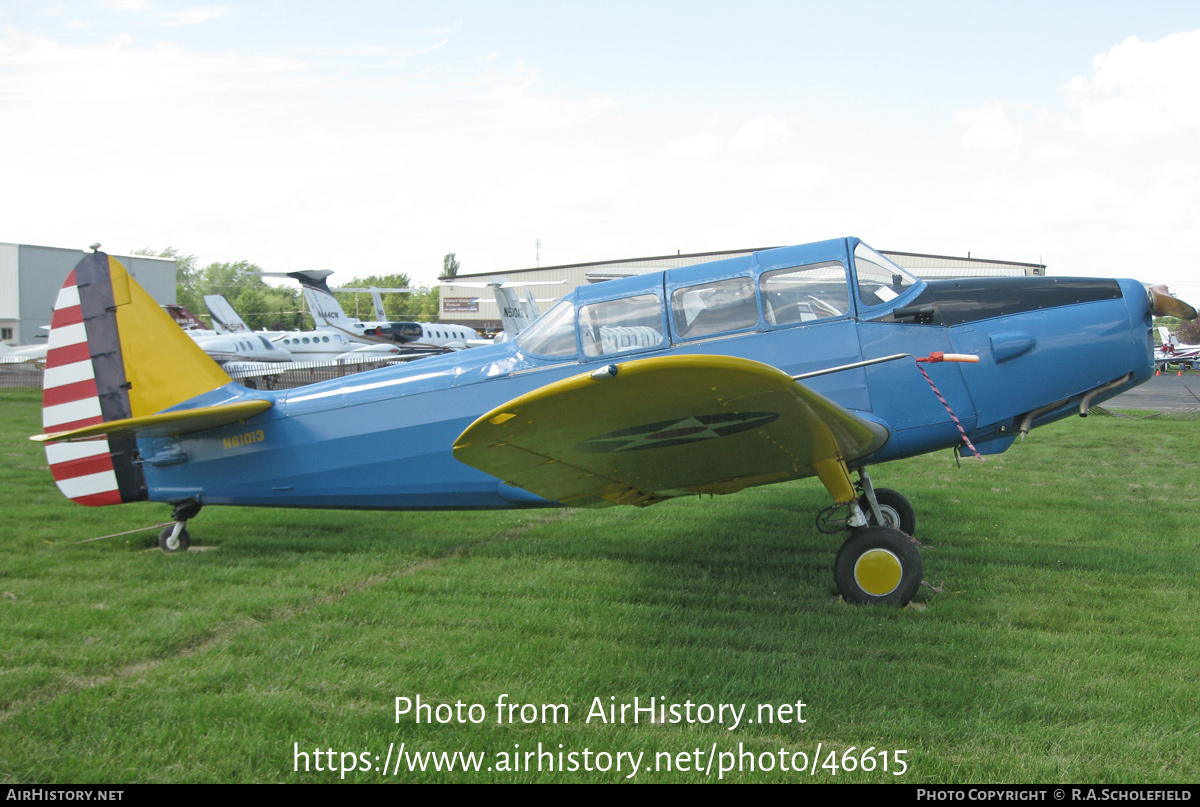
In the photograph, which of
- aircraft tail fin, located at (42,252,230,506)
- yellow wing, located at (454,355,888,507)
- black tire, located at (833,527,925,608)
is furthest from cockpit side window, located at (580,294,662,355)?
aircraft tail fin, located at (42,252,230,506)

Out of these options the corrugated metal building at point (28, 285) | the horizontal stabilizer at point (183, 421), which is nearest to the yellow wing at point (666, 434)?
the horizontal stabilizer at point (183, 421)

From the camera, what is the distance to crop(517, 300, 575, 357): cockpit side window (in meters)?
5.36

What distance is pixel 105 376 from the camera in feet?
21.0

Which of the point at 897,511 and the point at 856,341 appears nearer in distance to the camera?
the point at 856,341

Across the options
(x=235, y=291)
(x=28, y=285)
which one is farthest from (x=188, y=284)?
(x=28, y=285)

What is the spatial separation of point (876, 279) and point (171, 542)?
19.1 ft

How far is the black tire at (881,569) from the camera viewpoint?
4758 mm

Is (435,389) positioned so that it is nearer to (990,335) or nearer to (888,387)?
(888,387)

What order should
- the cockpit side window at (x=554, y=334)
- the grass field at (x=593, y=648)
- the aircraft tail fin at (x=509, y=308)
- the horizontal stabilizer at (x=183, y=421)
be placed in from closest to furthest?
1. the grass field at (x=593, y=648)
2. the cockpit side window at (x=554, y=334)
3. the horizontal stabilizer at (x=183, y=421)
4. the aircraft tail fin at (x=509, y=308)

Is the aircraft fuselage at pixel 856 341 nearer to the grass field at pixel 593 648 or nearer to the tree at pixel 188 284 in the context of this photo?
the grass field at pixel 593 648

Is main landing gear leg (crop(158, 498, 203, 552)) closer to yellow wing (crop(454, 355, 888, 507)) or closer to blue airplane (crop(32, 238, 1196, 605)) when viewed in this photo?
blue airplane (crop(32, 238, 1196, 605))

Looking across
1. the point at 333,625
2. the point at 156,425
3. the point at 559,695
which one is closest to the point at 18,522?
the point at 156,425

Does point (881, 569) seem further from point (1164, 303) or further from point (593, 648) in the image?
point (1164, 303)

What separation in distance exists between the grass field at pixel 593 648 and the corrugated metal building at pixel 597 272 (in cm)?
1297
